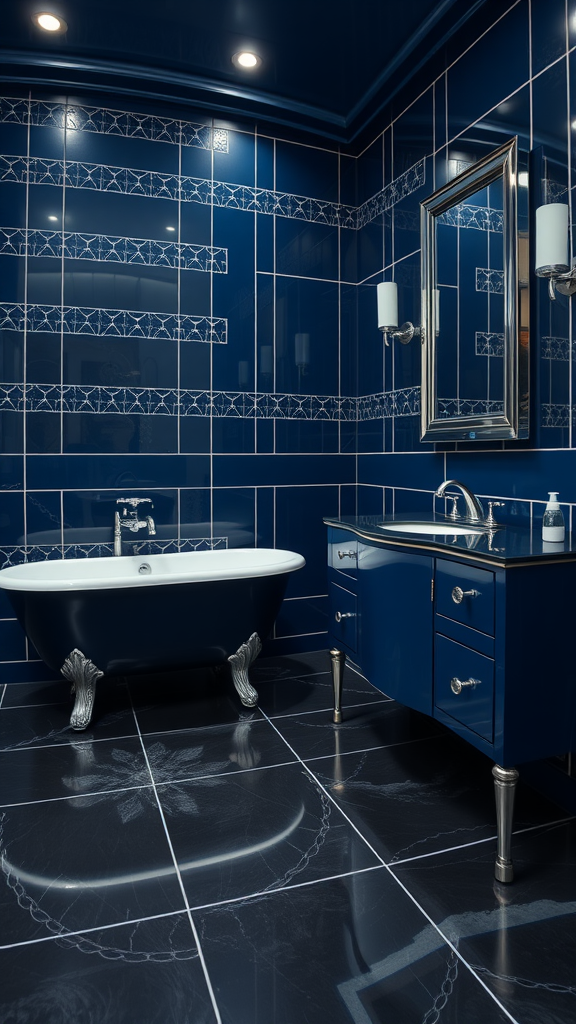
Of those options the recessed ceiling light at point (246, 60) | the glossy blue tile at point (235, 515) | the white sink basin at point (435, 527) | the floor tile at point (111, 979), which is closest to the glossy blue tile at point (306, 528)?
the glossy blue tile at point (235, 515)

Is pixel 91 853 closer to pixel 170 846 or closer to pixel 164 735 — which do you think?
pixel 170 846

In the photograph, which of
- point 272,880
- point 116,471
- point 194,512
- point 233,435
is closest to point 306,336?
point 233,435

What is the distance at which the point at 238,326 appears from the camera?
10.7 ft

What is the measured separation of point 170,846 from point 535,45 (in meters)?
2.71

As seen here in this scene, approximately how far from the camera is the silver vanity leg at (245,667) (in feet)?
8.72

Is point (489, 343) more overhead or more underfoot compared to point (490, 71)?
more underfoot

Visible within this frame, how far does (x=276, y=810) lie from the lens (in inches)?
74.2

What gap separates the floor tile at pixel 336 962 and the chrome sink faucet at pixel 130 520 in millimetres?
1850

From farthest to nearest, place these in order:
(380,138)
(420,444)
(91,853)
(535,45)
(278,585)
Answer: (380,138) → (420,444) → (278,585) → (535,45) → (91,853)

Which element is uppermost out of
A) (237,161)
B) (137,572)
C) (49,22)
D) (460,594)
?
(49,22)

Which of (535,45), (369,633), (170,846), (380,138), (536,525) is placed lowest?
(170,846)

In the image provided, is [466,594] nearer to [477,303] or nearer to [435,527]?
[435,527]

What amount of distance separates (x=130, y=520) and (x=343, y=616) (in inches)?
48.0

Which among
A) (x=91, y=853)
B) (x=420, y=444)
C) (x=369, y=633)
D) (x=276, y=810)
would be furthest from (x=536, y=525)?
(x=91, y=853)
